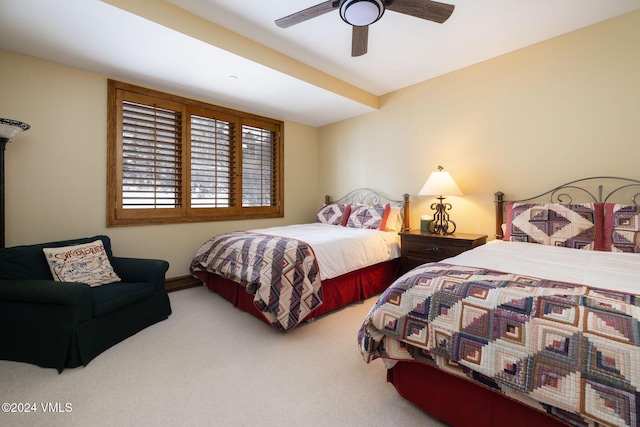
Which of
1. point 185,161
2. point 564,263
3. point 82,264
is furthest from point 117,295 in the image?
point 564,263

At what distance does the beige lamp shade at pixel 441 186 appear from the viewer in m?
3.15

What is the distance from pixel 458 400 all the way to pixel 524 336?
50 centimetres

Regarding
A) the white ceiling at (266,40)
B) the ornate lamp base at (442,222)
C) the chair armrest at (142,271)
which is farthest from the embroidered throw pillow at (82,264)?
the ornate lamp base at (442,222)

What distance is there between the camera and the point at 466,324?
1.22 meters

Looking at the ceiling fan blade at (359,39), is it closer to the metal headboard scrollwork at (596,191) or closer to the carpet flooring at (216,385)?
the metal headboard scrollwork at (596,191)

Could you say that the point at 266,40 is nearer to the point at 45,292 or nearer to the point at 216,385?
the point at 45,292

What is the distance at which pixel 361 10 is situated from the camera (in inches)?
71.1

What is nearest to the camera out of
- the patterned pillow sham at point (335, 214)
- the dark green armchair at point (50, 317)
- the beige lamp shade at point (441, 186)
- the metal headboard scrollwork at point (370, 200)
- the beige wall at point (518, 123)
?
the dark green armchair at point (50, 317)

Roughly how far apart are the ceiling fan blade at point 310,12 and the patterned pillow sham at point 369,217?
2447 millimetres

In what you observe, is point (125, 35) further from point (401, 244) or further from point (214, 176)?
point (401, 244)

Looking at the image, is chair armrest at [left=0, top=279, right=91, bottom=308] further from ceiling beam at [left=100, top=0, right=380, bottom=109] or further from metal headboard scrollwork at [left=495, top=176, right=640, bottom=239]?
metal headboard scrollwork at [left=495, top=176, right=640, bottom=239]

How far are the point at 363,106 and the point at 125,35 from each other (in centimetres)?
291

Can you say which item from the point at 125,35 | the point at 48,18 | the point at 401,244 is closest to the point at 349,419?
the point at 401,244

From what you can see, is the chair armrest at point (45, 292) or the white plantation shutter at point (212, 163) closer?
the chair armrest at point (45, 292)
